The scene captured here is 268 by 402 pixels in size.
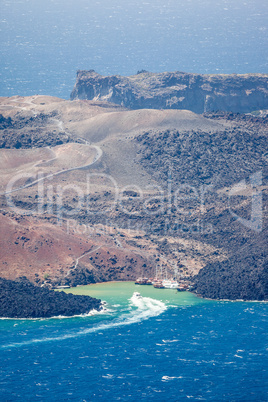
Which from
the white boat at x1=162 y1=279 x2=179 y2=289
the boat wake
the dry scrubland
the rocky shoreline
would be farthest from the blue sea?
the dry scrubland

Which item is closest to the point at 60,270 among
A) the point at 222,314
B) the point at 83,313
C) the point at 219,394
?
A: the point at 83,313

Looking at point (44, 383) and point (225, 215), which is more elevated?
point (225, 215)

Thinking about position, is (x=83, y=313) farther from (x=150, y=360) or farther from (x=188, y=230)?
(x=188, y=230)

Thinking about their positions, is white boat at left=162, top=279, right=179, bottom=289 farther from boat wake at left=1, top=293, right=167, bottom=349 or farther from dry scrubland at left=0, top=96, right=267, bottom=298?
boat wake at left=1, top=293, right=167, bottom=349

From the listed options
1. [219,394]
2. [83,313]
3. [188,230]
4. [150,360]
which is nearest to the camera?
[219,394]

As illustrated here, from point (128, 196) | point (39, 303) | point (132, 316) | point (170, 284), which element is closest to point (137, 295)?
point (170, 284)

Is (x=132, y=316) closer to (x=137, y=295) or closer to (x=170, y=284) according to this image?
(x=137, y=295)

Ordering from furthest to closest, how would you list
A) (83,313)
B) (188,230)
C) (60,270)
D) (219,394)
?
(188,230) < (60,270) < (83,313) < (219,394)

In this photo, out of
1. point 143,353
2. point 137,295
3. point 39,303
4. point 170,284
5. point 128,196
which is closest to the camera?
point 143,353
